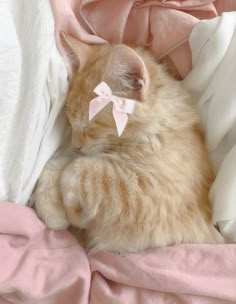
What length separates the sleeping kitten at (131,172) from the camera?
3.55 feet

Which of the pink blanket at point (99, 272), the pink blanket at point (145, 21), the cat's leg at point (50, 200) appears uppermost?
the pink blanket at point (145, 21)

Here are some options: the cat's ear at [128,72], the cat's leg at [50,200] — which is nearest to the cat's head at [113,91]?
the cat's ear at [128,72]

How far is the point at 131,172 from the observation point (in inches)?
43.6

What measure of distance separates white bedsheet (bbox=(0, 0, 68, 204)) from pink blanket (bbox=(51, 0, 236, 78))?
8 centimetres

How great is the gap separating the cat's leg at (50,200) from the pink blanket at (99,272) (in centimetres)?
2

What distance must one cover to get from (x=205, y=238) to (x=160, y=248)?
0.38 feet

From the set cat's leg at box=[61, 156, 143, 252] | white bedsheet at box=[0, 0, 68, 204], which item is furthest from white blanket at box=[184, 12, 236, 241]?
white bedsheet at box=[0, 0, 68, 204]

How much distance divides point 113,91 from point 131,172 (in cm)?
20

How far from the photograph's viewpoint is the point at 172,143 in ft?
3.76

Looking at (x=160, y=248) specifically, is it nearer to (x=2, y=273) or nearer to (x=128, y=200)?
(x=128, y=200)

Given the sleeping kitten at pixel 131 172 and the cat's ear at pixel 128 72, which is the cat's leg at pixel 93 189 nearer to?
the sleeping kitten at pixel 131 172

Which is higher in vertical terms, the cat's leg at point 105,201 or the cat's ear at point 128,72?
the cat's ear at point 128,72

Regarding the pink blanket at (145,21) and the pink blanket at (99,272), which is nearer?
the pink blanket at (99,272)

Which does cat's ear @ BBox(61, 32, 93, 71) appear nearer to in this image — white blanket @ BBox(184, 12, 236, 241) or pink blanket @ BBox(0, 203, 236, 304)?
white blanket @ BBox(184, 12, 236, 241)
